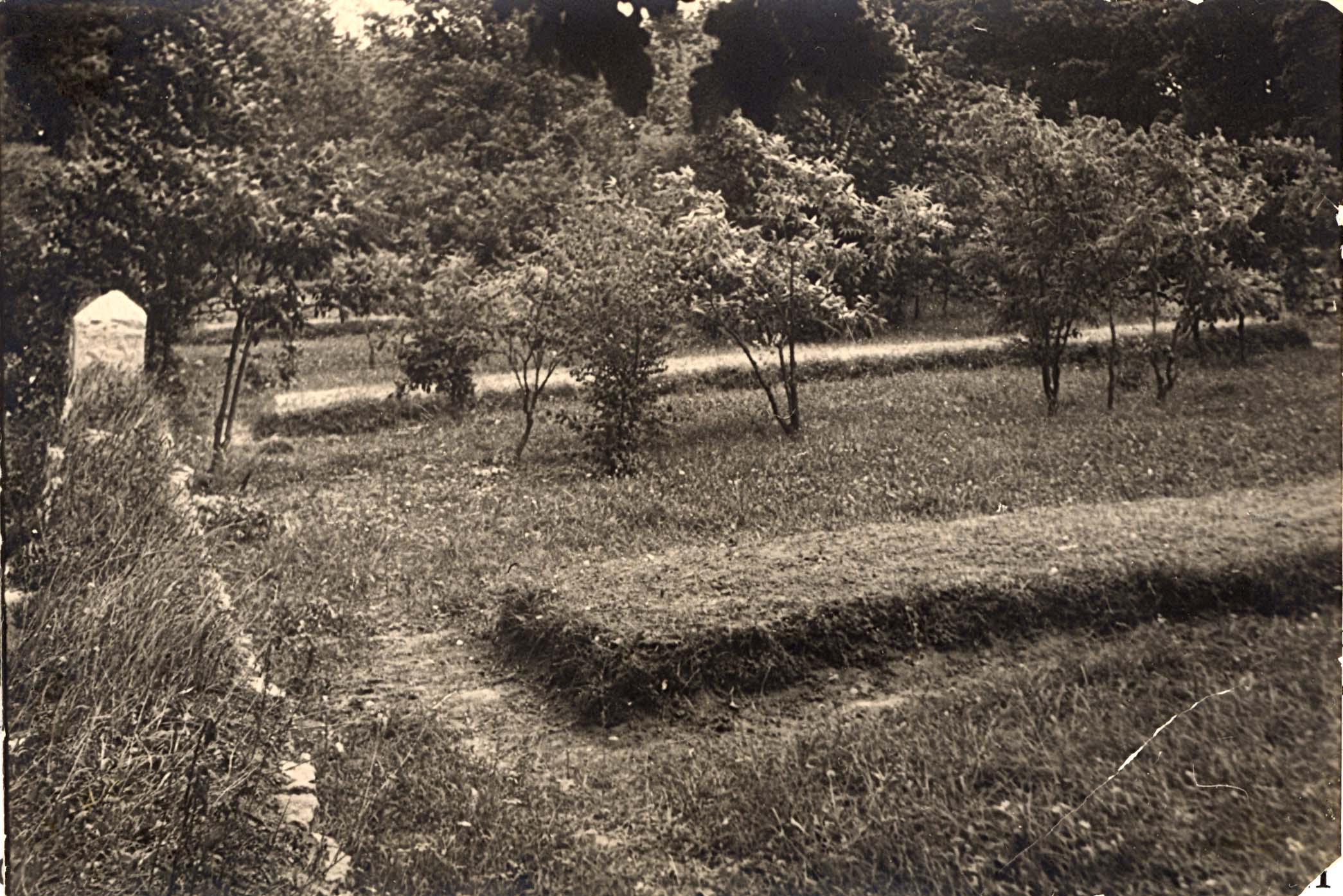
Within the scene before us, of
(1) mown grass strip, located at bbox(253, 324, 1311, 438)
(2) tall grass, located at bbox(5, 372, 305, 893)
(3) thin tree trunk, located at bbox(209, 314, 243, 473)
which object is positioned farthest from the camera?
(1) mown grass strip, located at bbox(253, 324, 1311, 438)

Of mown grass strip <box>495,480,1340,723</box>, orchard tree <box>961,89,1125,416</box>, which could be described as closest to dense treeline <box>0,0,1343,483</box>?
orchard tree <box>961,89,1125,416</box>

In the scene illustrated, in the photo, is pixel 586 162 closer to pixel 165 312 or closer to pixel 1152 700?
pixel 165 312

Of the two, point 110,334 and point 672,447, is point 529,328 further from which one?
point 110,334

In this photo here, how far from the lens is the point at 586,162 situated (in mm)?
2855

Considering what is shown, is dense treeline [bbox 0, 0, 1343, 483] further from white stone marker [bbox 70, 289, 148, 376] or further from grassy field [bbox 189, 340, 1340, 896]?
grassy field [bbox 189, 340, 1340, 896]

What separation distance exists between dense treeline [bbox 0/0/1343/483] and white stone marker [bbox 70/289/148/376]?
40mm

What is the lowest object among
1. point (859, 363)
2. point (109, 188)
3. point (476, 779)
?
point (476, 779)

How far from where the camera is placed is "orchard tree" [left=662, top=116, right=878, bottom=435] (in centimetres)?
295

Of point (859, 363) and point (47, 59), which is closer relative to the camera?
point (47, 59)

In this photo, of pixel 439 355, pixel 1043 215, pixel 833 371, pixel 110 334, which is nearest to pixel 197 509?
pixel 110 334

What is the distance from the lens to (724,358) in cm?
298

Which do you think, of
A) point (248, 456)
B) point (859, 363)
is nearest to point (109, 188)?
point (248, 456)

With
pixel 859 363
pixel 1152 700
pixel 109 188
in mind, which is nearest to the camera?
pixel 109 188

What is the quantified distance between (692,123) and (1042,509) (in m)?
1.36
